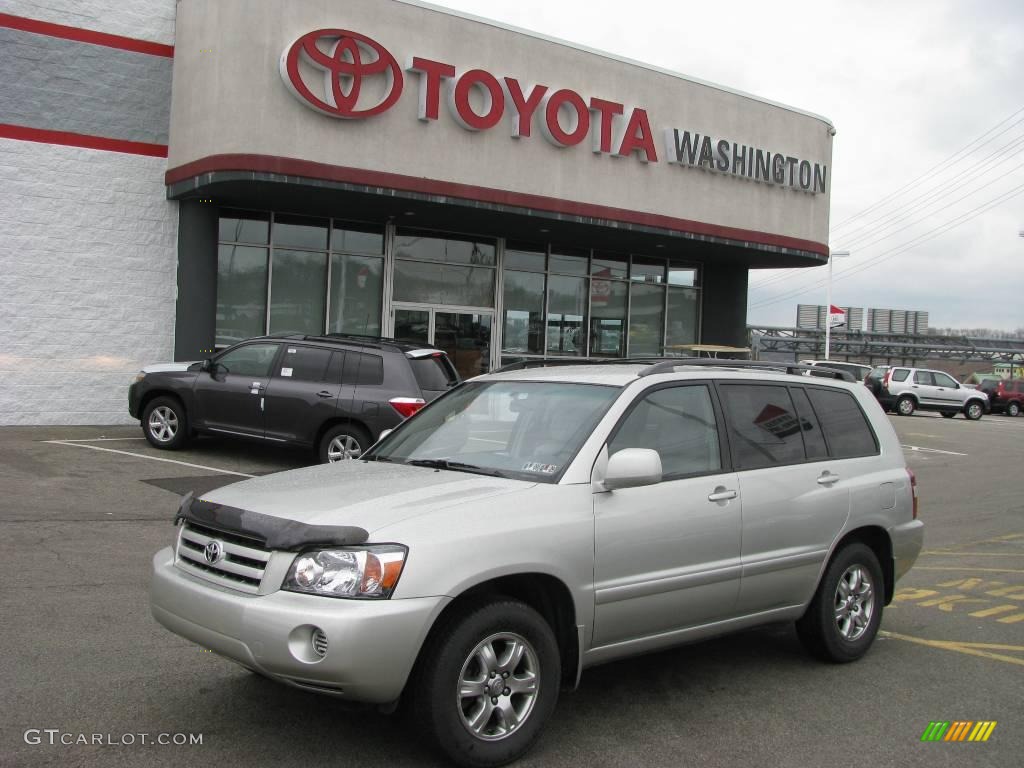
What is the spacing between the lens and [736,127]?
68.4 ft

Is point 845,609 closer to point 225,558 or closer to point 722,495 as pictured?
point 722,495

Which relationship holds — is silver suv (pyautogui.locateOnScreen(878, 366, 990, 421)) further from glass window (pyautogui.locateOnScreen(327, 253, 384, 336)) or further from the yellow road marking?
the yellow road marking

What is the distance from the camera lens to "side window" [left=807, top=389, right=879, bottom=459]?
20.0 ft

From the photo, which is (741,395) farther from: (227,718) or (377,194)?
(377,194)

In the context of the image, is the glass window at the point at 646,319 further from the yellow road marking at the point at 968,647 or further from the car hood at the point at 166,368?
the yellow road marking at the point at 968,647

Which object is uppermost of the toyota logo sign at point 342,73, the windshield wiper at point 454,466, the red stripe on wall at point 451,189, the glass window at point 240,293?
the toyota logo sign at point 342,73

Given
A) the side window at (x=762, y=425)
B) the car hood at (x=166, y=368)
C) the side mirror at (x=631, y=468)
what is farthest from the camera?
the car hood at (x=166, y=368)

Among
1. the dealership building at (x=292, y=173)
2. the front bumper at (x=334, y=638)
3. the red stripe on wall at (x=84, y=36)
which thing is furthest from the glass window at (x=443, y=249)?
the front bumper at (x=334, y=638)

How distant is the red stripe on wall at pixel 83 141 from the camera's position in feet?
51.8

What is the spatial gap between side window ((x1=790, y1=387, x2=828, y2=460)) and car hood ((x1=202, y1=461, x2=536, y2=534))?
2170 mm

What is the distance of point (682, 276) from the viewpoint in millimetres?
23219

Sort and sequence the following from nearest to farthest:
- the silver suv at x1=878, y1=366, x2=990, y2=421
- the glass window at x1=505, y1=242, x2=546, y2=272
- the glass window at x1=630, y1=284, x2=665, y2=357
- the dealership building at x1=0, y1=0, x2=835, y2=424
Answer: the dealership building at x1=0, y1=0, x2=835, y2=424 → the glass window at x1=505, y1=242, x2=546, y2=272 → the glass window at x1=630, y1=284, x2=665, y2=357 → the silver suv at x1=878, y1=366, x2=990, y2=421

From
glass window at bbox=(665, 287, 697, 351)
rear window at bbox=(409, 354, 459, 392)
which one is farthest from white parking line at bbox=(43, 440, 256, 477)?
glass window at bbox=(665, 287, 697, 351)

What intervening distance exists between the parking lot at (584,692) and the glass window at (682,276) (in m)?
14.9
